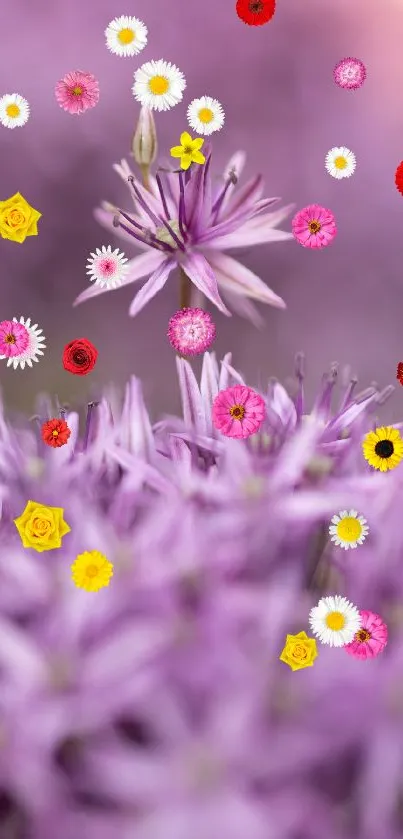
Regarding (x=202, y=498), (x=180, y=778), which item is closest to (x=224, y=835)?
(x=180, y=778)

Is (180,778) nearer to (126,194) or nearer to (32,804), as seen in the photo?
(32,804)

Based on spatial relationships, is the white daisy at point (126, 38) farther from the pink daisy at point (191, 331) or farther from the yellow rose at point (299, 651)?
the yellow rose at point (299, 651)

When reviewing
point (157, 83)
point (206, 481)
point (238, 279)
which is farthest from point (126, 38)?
point (206, 481)

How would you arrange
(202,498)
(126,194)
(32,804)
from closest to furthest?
(32,804) < (202,498) < (126,194)

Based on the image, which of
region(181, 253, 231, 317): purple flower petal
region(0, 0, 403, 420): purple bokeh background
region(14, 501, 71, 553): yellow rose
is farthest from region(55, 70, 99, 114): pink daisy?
region(14, 501, 71, 553): yellow rose

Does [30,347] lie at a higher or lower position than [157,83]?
lower

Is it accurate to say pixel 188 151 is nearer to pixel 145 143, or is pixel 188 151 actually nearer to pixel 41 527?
pixel 145 143

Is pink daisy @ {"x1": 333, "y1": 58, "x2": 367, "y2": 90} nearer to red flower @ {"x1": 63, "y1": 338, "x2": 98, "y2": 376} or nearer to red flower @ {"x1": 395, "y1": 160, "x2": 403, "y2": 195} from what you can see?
red flower @ {"x1": 395, "y1": 160, "x2": 403, "y2": 195}
